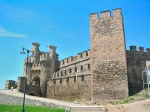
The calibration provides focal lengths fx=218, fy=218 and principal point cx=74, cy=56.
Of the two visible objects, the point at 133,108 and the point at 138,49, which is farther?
the point at 138,49

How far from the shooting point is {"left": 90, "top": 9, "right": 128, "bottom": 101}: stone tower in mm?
23219

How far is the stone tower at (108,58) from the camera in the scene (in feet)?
76.2

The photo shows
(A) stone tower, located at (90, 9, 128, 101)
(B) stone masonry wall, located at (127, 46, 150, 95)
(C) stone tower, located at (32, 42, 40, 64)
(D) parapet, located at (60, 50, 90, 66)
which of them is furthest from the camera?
(C) stone tower, located at (32, 42, 40, 64)

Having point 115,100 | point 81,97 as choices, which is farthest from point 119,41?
point 81,97

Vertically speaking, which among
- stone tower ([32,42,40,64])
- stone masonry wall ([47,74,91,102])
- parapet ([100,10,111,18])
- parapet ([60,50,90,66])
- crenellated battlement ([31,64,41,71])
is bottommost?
stone masonry wall ([47,74,91,102])

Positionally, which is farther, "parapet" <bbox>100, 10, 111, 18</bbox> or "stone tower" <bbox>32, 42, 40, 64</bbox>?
"stone tower" <bbox>32, 42, 40, 64</bbox>

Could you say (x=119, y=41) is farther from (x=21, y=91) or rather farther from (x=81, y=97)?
(x=21, y=91)

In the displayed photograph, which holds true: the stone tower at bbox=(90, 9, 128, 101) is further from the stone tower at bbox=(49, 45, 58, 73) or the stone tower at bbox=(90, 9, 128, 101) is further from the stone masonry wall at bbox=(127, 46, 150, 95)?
the stone tower at bbox=(49, 45, 58, 73)

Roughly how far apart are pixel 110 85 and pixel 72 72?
35.2ft

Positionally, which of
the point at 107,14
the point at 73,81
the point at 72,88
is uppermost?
the point at 107,14

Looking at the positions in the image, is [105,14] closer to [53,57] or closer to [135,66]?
[135,66]

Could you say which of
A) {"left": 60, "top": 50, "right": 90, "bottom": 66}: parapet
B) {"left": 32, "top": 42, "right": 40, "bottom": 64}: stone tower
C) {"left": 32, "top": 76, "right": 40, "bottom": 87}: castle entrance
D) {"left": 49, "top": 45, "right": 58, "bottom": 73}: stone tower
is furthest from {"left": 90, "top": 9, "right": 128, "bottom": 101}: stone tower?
{"left": 32, "top": 42, "right": 40, "bottom": 64}: stone tower

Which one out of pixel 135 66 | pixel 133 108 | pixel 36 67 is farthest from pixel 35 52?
pixel 133 108

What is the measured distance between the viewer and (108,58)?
2420 centimetres
